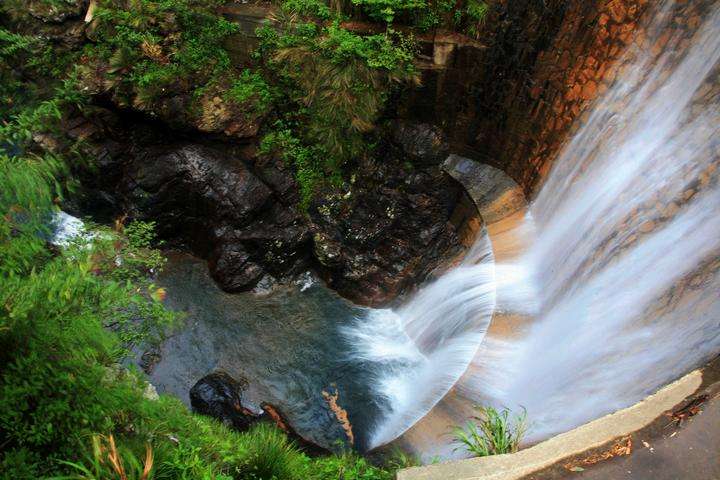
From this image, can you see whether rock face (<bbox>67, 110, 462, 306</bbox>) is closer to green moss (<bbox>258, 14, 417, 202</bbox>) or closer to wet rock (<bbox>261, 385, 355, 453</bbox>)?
green moss (<bbox>258, 14, 417, 202</bbox>)

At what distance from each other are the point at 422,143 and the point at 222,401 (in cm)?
487

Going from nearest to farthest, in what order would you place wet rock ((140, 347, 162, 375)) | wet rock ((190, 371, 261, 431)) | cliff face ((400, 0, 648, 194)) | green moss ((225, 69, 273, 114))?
cliff face ((400, 0, 648, 194)) → wet rock ((190, 371, 261, 431)) → wet rock ((140, 347, 162, 375)) → green moss ((225, 69, 273, 114))

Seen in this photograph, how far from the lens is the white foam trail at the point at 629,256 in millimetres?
4562

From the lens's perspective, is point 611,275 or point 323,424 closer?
point 611,275

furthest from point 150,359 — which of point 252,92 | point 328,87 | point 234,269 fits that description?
point 328,87

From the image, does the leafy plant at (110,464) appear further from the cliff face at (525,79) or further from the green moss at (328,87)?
the cliff face at (525,79)

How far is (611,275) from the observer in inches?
214

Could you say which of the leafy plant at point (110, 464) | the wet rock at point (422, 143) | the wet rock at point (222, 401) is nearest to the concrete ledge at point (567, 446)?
the leafy plant at point (110, 464)

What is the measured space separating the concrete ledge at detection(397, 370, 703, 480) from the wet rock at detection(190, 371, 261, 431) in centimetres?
345

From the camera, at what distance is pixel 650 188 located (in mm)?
5422

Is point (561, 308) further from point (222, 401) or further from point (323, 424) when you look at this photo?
point (222, 401)

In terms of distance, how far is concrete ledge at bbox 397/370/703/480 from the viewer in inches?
143

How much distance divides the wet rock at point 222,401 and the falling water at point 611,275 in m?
1.85

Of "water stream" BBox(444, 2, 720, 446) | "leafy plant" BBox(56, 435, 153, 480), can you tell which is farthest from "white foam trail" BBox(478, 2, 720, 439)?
"leafy plant" BBox(56, 435, 153, 480)
